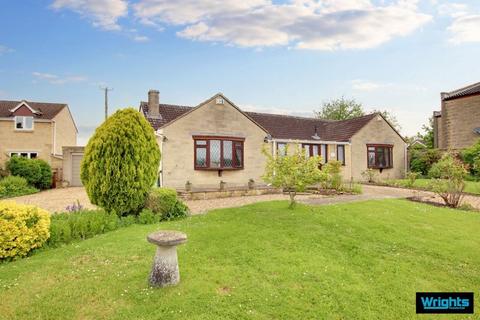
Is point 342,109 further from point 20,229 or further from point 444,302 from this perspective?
point 20,229

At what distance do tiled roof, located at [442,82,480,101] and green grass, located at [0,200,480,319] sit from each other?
28.5 m

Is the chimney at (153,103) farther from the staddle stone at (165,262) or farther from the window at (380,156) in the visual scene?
the window at (380,156)

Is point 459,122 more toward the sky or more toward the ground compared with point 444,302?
more toward the sky

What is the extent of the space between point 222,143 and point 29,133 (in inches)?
709

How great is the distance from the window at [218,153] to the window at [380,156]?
41.2 ft

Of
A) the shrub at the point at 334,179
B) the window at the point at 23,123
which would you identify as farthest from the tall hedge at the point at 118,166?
the window at the point at 23,123

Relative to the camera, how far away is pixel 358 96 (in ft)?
167

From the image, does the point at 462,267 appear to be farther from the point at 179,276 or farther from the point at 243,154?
the point at 243,154

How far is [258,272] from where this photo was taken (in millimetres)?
5586

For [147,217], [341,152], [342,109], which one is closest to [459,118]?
[341,152]

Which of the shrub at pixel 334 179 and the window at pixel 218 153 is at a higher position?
the window at pixel 218 153

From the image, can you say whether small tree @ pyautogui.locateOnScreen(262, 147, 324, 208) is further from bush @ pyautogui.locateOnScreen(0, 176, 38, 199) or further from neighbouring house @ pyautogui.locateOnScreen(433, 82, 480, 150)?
neighbouring house @ pyautogui.locateOnScreen(433, 82, 480, 150)

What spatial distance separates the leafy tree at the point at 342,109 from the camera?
165ft

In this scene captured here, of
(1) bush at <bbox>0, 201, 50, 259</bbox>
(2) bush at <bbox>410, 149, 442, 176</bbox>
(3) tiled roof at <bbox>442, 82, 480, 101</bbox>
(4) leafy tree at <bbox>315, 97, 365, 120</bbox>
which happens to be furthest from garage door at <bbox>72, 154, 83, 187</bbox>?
(4) leafy tree at <bbox>315, 97, 365, 120</bbox>
